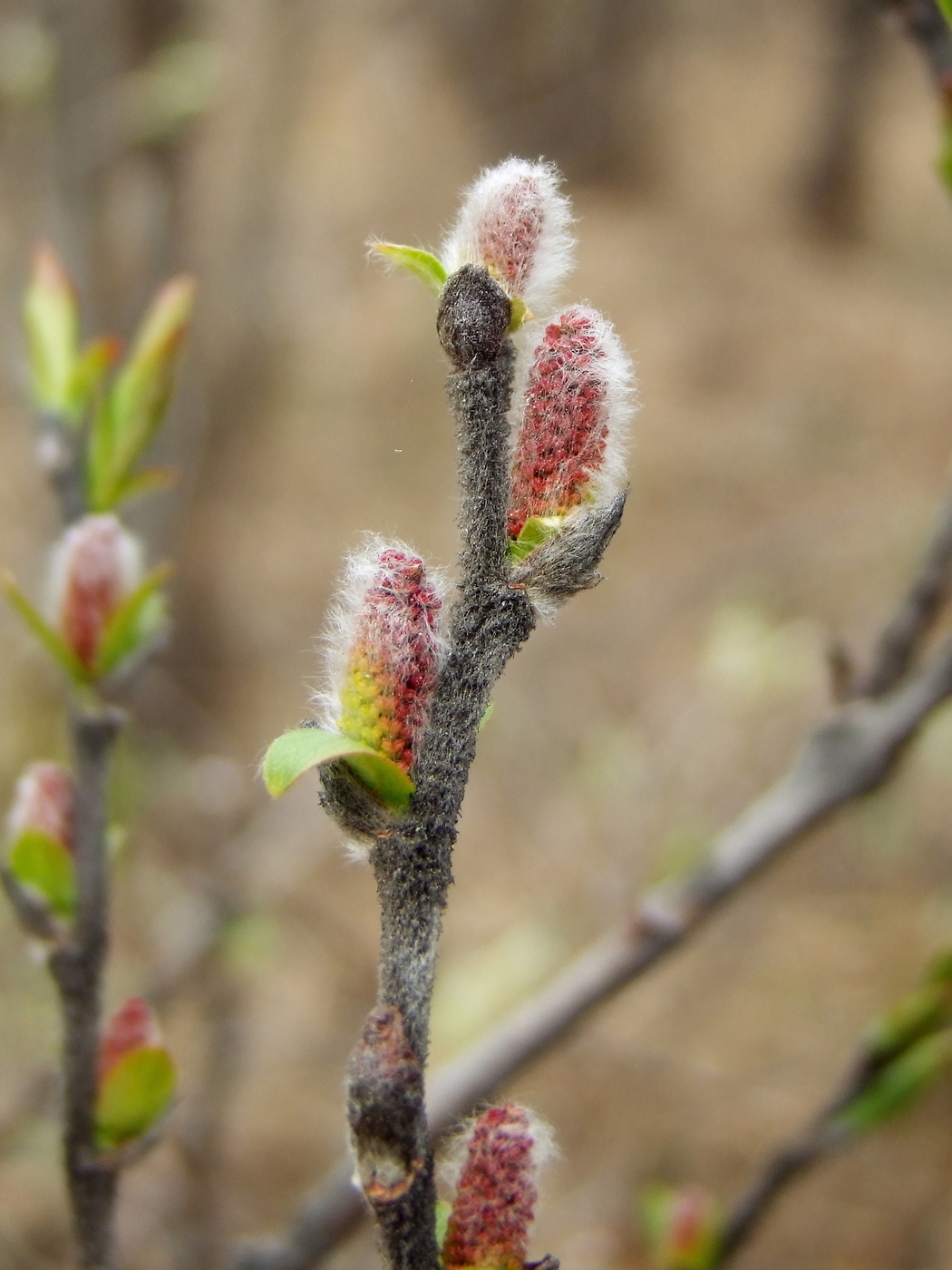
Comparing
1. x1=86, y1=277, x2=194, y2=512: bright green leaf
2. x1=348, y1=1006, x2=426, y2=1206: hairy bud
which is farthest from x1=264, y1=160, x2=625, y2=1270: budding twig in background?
x1=86, y1=277, x2=194, y2=512: bright green leaf

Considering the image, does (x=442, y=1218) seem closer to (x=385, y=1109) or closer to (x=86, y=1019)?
(x=385, y=1109)

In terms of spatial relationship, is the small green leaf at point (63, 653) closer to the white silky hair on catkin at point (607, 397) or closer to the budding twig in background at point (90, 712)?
the budding twig in background at point (90, 712)

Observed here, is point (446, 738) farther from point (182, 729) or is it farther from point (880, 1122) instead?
point (182, 729)

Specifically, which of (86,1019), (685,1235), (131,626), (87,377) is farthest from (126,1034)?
(685,1235)

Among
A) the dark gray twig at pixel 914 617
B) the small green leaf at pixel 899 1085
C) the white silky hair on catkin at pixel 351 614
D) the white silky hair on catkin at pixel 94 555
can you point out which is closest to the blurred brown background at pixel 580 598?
the dark gray twig at pixel 914 617

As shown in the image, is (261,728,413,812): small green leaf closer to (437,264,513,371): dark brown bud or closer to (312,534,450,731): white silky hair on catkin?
(312,534,450,731): white silky hair on catkin

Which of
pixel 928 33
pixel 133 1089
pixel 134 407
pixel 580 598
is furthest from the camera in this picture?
pixel 580 598
